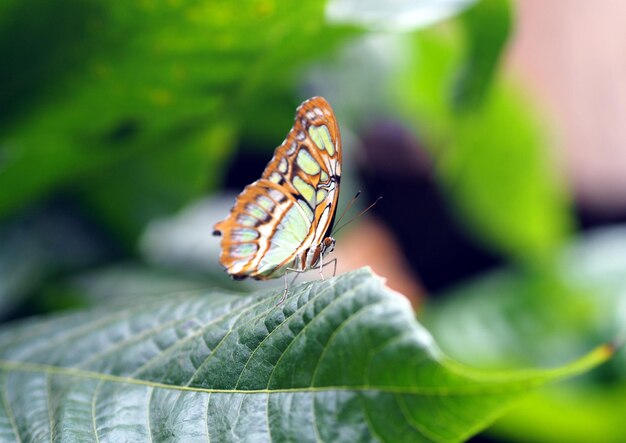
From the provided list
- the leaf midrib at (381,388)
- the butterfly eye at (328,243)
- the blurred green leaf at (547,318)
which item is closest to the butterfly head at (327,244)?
the butterfly eye at (328,243)

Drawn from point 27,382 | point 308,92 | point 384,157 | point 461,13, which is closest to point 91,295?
point 27,382

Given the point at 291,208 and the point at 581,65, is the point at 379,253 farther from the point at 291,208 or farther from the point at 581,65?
the point at 581,65

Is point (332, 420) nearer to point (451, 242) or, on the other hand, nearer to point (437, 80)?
point (437, 80)

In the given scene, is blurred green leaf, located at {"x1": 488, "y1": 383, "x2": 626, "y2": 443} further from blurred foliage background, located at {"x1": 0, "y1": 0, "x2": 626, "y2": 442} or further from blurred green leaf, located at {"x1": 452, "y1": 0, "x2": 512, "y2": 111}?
blurred green leaf, located at {"x1": 452, "y1": 0, "x2": 512, "y2": 111}

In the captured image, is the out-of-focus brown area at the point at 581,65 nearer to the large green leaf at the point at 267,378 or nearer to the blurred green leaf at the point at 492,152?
the blurred green leaf at the point at 492,152

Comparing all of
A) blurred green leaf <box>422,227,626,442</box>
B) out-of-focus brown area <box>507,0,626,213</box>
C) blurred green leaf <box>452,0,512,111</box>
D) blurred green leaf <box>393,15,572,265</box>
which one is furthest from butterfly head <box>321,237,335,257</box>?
out-of-focus brown area <box>507,0,626,213</box>

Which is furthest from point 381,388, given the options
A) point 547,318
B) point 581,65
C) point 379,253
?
point 581,65
